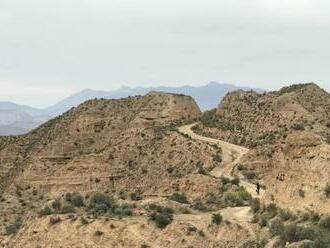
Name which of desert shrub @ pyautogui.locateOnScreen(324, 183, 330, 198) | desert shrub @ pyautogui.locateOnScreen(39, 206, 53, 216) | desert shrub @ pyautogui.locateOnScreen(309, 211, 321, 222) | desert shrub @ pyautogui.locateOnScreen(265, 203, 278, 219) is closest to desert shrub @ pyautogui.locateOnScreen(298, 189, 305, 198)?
desert shrub @ pyautogui.locateOnScreen(324, 183, 330, 198)

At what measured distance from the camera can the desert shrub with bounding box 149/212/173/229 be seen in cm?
4016

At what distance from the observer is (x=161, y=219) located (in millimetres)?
40438

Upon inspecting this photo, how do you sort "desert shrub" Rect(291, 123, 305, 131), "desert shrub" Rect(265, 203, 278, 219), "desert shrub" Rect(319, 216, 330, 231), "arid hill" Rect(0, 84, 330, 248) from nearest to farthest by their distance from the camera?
1. "desert shrub" Rect(319, 216, 330, 231)
2. "arid hill" Rect(0, 84, 330, 248)
3. "desert shrub" Rect(265, 203, 278, 219)
4. "desert shrub" Rect(291, 123, 305, 131)

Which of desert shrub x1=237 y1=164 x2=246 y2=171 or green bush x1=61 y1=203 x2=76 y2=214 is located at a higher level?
green bush x1=61 y1=203 x2=76 y2=214

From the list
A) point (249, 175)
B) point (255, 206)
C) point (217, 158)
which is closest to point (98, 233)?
point (255, 206)

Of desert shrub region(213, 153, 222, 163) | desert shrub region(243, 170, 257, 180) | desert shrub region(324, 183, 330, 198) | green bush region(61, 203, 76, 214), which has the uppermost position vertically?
desert shrub region(324, 183, 330, 198)

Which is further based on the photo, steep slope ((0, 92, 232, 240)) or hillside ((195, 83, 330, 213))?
steep slope ((0, 92, 232, 240))

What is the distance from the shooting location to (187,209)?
44875 millimetres

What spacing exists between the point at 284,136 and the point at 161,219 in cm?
1749

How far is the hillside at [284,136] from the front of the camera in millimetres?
37938

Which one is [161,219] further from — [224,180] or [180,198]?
[224,180]

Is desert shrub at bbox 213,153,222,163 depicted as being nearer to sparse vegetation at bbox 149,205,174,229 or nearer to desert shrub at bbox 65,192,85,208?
desert shrub at bbox 65,192,85,208

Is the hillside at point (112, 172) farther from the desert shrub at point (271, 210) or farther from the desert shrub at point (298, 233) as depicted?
the desert shrub at point (298, 233)

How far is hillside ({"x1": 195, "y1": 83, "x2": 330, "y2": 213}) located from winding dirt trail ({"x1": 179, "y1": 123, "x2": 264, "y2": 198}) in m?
1.22
